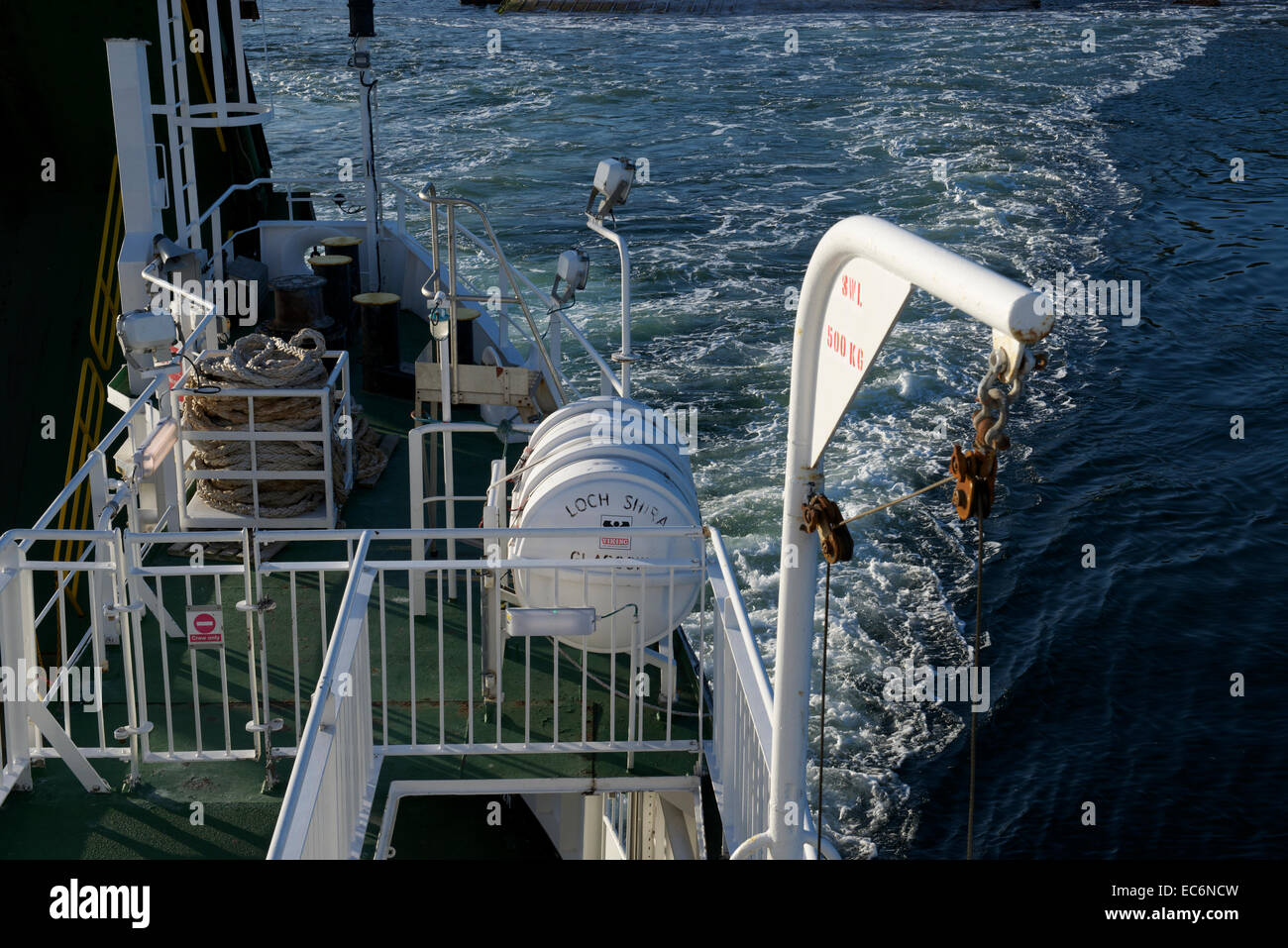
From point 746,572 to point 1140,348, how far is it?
1011cm

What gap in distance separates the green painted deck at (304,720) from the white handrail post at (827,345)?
8.12 ft

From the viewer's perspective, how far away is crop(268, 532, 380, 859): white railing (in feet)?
14.2

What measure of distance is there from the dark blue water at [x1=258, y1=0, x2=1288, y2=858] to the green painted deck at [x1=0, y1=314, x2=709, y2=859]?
4.46 meters

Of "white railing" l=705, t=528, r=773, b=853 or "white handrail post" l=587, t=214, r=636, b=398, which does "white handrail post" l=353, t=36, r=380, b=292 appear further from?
"white railing" l=705, t=528, r=773, b=853

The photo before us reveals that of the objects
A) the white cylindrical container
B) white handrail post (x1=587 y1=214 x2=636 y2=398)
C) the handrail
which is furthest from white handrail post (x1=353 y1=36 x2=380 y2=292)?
the handrail

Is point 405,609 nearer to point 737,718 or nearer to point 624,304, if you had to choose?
point 624,304

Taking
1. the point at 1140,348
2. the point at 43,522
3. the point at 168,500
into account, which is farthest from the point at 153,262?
the point at 1140,348

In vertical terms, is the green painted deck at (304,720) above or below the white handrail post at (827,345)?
below

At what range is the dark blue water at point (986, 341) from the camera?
1225 cm

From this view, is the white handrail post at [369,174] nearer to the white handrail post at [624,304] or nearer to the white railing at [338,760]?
the white handrail post at [624,304]

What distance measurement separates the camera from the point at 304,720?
740cm

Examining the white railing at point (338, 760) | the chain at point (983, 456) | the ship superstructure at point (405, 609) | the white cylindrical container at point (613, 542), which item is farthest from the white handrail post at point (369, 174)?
the chain at point (983, 456)

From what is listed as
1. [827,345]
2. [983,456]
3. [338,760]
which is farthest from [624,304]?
[983,456]

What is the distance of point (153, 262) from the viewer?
934 centimetres
